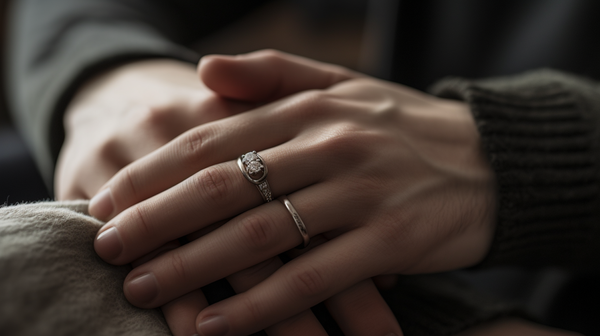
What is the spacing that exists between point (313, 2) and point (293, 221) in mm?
1496

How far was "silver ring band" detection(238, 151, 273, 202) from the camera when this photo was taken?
51 centimetres

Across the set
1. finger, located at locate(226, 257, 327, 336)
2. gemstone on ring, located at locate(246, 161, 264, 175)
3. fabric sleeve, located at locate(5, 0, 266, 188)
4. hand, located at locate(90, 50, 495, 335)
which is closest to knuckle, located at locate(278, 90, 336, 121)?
hand, located at locate(90, 50, 495, 335)

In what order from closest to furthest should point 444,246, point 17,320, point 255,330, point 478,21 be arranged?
point 17,320 < point 255,330 < point 444,246 < point 478,21

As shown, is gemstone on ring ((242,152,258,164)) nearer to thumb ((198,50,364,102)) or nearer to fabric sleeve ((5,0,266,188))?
thumb ((198,50,364,102))

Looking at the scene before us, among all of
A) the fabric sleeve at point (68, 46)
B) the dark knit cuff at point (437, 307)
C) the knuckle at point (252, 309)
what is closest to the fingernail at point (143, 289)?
the knuckle at point (252, 309)

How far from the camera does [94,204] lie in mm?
530

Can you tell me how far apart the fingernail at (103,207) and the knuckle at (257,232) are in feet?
0.63

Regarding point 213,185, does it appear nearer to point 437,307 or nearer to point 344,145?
point 344,145

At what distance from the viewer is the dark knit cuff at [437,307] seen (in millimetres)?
549

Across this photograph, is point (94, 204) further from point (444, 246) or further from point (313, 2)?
point (313, 2)

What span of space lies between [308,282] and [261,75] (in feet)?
1.09

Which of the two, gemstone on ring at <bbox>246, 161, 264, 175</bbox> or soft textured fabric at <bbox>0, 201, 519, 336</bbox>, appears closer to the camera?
soft textured fabric at <bbox>0, 201, 519, 336</bbox>

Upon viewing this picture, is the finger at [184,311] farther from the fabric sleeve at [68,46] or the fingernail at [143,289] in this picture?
the fabric sleeve at [68,46]

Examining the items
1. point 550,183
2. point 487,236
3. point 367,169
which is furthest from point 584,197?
point 367,169
